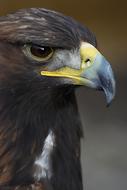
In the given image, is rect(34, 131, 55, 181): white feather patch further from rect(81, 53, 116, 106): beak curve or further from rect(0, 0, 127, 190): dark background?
rect(0, 0, 127, 190): dark background

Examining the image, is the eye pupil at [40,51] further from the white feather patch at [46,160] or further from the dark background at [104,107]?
the dark background at [104,107]

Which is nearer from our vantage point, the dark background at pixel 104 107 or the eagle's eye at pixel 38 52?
the eagle's eye at pixel 38 52

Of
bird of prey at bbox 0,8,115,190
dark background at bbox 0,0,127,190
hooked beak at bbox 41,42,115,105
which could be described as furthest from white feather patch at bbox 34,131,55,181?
dark background at bbox 0,0,127,190

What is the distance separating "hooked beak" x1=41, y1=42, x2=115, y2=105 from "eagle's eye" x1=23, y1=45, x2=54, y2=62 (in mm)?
56

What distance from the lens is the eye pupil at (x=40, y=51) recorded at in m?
2.86

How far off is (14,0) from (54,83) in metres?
3.15

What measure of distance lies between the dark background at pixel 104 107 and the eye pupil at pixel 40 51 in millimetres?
2857

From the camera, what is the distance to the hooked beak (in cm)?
283

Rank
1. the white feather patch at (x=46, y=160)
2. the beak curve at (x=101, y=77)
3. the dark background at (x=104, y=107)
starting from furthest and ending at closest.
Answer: the dark background at (x=104, y=107) → the white feather patch at (x=46, y=160) → the beak curve at (x=101, y=77)

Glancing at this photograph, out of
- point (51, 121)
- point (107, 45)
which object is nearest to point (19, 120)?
point (51, 121)

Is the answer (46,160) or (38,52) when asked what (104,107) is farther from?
(38,52)

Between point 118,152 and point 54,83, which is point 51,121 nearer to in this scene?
point 54,83

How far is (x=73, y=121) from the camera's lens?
10.1 feet

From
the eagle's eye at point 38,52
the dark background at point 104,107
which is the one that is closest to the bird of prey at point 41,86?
the eagle's eye at point 38,52
